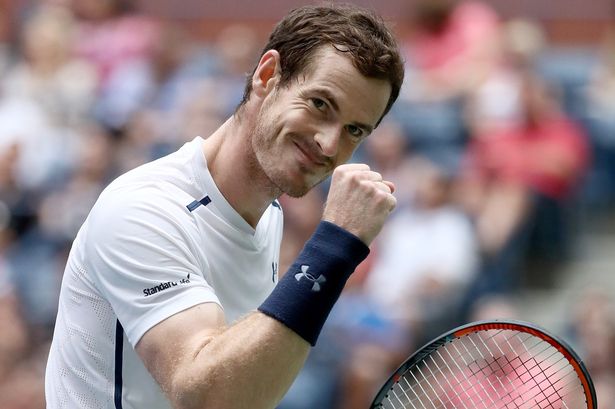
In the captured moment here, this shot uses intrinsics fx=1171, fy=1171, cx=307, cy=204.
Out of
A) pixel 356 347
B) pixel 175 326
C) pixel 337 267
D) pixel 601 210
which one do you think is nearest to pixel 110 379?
pixel 175 326

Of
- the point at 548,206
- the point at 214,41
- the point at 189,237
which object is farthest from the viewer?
the point at 214,41

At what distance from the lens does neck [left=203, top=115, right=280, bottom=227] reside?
298 cm

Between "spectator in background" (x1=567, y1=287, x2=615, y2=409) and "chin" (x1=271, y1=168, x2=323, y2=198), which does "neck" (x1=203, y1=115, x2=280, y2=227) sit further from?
"spectator in background" (x1=567, y1=287, x2=615, y2=409)

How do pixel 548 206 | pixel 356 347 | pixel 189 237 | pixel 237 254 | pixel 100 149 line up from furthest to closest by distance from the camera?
pixel 100 149
pixel 548 206
pixel 356 347
pixel 237 254
pixel 189 237

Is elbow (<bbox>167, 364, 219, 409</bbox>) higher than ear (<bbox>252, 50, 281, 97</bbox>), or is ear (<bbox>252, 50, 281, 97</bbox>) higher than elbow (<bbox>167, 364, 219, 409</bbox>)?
ear (<bbox>252, 50, 281, 97</bbox>)

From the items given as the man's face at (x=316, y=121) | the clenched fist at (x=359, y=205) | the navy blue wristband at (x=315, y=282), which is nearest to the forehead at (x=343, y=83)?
the man's face at (x=316, y=121)

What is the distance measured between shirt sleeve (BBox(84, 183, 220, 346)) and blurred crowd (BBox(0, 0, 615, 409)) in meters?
3.33

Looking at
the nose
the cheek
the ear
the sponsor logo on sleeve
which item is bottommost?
the sponsor logo on sleeve

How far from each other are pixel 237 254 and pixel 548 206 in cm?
400

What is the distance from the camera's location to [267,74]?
3018mm

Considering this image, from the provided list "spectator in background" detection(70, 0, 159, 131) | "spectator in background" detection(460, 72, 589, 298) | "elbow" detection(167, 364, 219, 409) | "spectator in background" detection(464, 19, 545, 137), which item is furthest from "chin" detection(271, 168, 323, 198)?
"spectator in background" detection(70, 0, 159, 131)

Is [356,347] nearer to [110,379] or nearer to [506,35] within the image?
[506,35]

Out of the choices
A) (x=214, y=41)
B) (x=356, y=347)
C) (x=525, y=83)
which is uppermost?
(x=525, y=83)

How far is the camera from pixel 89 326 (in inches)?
112
